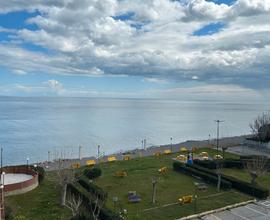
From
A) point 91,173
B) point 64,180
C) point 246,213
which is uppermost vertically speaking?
point 64,180

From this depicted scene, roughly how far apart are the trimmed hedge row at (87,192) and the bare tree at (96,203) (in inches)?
8.1

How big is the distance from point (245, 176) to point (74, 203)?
64.3 ft

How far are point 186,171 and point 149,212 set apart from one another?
11.8 metres

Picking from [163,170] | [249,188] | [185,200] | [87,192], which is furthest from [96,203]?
[163,170]

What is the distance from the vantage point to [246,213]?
23484 millimetres

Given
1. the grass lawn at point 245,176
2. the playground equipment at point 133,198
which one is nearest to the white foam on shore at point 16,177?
the playground equipment at point 133,198

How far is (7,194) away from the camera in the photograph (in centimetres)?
2691

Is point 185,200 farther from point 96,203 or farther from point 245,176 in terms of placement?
point 245,176

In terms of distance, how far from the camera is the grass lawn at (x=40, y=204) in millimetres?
22711

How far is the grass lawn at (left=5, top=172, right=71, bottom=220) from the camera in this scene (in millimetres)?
22711

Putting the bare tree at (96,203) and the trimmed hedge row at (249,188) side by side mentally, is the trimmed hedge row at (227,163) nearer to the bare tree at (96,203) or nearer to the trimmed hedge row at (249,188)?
the trimmed hedge row at (249,188)

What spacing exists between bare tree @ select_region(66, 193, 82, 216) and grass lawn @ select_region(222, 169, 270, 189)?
16780mm

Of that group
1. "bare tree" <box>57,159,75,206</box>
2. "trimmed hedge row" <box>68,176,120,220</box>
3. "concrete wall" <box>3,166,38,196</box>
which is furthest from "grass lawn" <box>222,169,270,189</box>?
"concrete wall" <box>3,166,38,196</box>

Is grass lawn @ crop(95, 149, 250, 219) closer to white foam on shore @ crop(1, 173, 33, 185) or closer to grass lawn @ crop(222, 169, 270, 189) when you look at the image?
grass lawn @ crop(222, 169, 270, 189)
